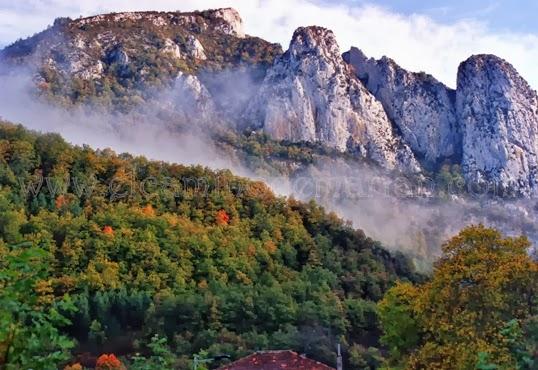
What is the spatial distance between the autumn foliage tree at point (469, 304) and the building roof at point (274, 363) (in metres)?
9.41

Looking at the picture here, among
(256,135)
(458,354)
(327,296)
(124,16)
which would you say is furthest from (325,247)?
(124,16)

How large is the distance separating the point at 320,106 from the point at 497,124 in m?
26.5

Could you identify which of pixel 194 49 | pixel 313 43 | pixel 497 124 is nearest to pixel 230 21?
pixel 194 49

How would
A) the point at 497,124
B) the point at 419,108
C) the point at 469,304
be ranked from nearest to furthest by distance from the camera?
1. the point at 469,304
2. the point at 497,124
3. the point at 419,108

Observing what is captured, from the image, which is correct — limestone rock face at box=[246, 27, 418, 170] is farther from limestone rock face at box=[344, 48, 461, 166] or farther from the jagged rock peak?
limestone rock face at box=[344, 48, 461, 166]

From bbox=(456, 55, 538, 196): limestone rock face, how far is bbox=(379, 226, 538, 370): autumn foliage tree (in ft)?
322

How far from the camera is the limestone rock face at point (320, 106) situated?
414 feet

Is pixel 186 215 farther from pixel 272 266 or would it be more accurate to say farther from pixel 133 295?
pixel 133 295

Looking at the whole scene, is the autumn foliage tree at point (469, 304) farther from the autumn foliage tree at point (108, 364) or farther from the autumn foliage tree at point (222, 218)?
the autumn foliage tree at point (222, 218)

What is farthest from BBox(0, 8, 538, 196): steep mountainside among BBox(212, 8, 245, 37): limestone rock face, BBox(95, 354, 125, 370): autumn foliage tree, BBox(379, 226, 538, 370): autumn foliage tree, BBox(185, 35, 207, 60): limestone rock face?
BBox(379, 226, 538, 370): autumn foliage tree

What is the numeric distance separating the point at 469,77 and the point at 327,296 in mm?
85490

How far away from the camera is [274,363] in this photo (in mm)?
36094

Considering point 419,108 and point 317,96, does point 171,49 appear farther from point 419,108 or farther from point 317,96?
point 419,108

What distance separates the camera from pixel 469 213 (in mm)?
110500
